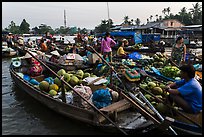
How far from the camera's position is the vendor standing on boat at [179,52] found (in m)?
8.28

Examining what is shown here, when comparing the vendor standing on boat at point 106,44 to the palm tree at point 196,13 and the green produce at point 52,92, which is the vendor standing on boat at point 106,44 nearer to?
the green produce at point 52,92

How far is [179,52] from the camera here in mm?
8422

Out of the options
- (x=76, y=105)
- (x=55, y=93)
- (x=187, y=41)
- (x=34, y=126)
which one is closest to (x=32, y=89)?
(x=55, y=93)

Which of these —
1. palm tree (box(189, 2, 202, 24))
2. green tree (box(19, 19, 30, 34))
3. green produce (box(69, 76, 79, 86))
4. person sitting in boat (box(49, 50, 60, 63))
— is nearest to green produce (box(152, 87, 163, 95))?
green produce (box(69, 76, 79, 86))

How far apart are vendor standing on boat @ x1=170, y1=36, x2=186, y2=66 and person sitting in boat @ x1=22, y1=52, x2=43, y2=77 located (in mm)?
5277

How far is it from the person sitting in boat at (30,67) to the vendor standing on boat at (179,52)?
528 cm

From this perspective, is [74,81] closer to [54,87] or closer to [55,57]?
[54,87]

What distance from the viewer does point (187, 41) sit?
22.8 m

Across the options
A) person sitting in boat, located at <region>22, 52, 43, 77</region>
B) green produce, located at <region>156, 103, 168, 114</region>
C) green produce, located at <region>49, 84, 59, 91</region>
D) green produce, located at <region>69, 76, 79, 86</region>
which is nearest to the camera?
green produce, located at <region>156, 103, 168, 114</region>

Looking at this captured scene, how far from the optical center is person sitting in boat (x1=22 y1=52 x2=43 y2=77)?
341 inches

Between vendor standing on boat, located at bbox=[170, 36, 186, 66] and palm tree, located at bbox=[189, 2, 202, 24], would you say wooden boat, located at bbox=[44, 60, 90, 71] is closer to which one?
vendor standing on boat, located at bbox=[170, 36, 186, 66]

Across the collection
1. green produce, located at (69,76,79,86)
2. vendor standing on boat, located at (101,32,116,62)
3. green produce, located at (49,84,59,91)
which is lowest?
green produce, located at (49,84,59,91)

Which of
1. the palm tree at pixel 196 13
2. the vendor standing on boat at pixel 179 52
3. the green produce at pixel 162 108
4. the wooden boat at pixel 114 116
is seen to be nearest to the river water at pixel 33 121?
the wooden boat at pixel 114 116

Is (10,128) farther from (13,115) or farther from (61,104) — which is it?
(61,104)
